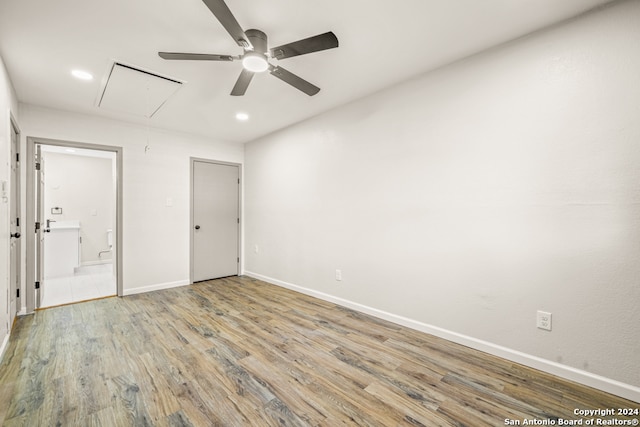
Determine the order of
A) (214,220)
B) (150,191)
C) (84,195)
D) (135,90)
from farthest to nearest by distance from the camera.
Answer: (84,195) < (214,220) < (150,191) < (135,90)

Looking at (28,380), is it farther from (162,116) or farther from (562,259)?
(562,259)

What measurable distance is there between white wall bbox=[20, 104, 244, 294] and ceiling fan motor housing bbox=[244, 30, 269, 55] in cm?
295

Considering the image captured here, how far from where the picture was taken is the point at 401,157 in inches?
109

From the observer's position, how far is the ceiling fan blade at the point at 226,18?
1415 mm

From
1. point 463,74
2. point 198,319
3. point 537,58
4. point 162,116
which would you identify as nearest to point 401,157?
point 463,74

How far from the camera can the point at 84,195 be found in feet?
19.8

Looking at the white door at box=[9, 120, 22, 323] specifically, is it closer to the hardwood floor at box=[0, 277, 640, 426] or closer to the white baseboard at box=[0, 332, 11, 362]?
the hardwood floor at box=[0, 277, 640, 426]

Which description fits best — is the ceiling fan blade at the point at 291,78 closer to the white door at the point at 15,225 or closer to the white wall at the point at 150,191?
the white wall at the point at 150,191

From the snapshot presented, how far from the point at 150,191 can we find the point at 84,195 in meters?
3.36

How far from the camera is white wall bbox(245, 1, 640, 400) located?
1712 mm

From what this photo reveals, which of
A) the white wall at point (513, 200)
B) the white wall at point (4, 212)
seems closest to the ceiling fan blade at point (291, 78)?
the white wall at point (513, 200)

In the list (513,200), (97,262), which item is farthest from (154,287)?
(513,200)

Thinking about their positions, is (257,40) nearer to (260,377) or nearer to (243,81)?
(243,81)

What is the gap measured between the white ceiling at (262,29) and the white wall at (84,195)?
3685mm
